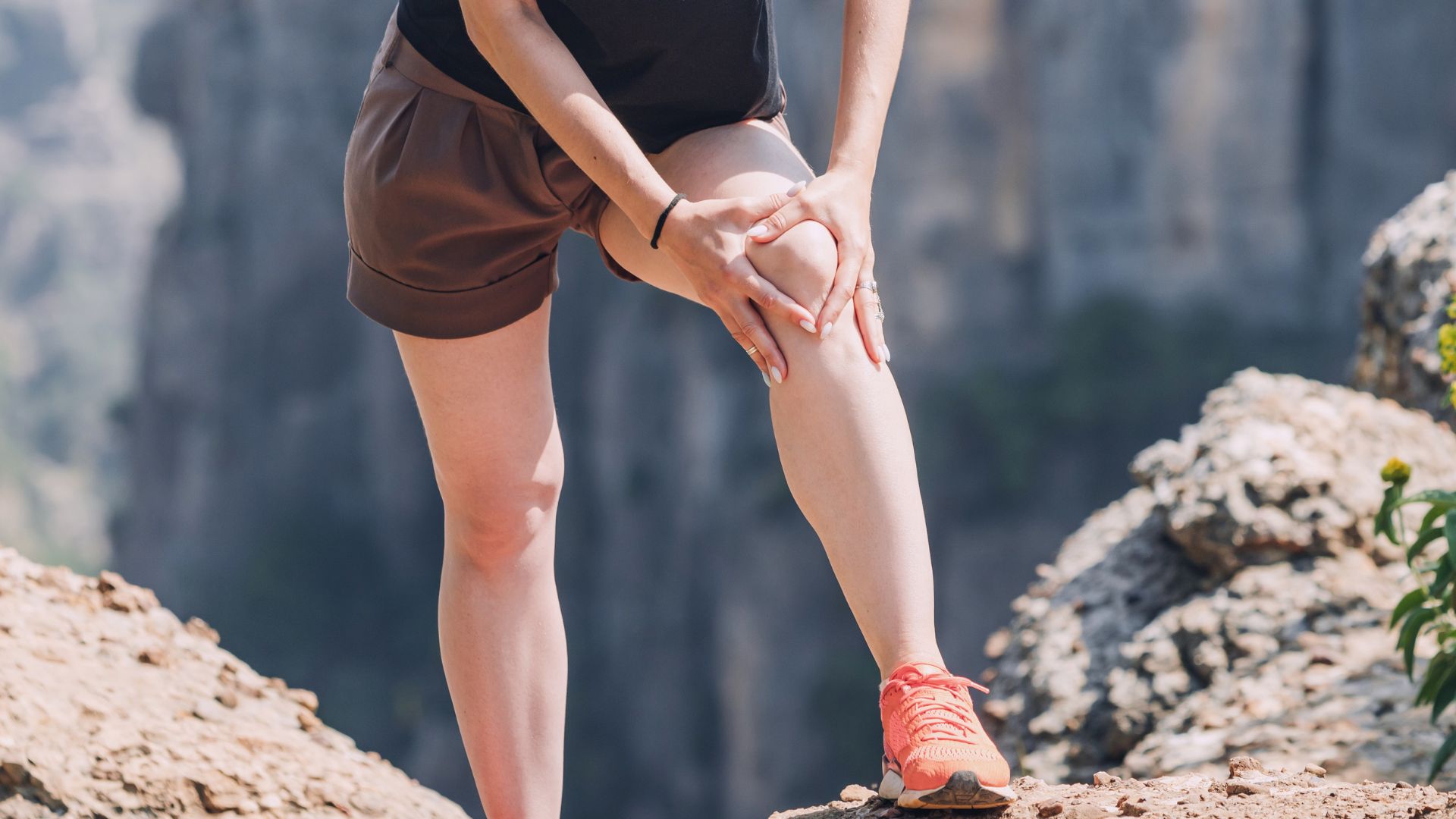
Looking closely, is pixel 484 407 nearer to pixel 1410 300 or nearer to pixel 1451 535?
pixel 1451 535

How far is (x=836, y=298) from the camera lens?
143 centimetres

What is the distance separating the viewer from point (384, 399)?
22.8 m

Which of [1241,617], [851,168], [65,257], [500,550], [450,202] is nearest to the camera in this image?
[851,168]

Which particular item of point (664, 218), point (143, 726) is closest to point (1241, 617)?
point (664, 218)

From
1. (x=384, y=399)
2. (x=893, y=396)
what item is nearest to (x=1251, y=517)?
(x=893, y=396)

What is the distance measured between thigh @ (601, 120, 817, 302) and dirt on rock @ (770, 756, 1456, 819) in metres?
0.63

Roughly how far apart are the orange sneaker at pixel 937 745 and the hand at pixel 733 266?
1.10 ft

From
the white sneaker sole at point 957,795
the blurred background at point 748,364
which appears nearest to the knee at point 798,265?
the white sneaker sole at point 957,795

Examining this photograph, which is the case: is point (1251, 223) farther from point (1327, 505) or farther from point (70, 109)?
point (70, 109)

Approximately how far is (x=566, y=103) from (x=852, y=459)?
1.54 feet

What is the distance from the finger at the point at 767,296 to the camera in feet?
4.64

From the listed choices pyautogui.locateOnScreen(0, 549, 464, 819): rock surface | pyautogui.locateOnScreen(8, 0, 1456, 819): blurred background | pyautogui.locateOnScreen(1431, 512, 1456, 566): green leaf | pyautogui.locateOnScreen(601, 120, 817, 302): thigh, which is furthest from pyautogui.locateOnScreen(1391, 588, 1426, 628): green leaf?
pyautogui.locateOnScreen(8, 0, 1456, 819): blurred background

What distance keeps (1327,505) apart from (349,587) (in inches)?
856

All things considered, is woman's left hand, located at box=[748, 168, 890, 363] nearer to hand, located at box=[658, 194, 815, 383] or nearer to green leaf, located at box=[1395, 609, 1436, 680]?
hand, located at box=[658, 194, 815, 383]
